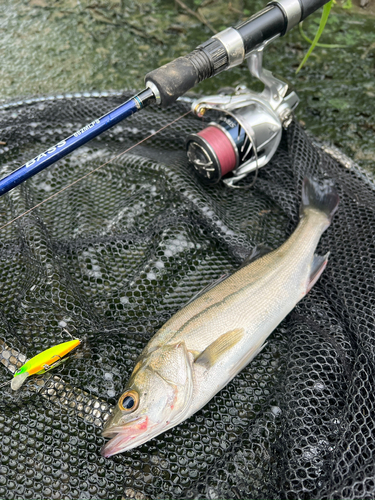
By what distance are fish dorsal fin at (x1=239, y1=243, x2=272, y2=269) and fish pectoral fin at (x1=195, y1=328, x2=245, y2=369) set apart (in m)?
0.48

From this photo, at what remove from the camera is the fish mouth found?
171 centimetres

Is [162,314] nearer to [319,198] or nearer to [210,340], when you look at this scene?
[210,340]

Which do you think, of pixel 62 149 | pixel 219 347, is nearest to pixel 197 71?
pixel 62 149

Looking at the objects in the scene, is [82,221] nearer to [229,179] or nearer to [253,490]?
[229,179]

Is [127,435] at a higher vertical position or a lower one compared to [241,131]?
lower

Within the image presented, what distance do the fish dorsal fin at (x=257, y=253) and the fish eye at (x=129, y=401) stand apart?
97 centimetres

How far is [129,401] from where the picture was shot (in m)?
1.80

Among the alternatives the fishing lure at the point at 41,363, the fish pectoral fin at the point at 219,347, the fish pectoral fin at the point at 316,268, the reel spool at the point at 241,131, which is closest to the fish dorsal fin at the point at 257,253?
the fish pectoral fin at the point at 316,268

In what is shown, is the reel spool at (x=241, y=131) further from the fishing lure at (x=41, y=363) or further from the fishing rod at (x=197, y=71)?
the fishing lure at (x=41, y=363)

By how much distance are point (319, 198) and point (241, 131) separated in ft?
2.23

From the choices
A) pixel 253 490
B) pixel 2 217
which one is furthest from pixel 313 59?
pixel 253 490

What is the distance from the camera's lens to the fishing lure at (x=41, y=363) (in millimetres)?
1982

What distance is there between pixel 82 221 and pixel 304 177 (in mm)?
1523

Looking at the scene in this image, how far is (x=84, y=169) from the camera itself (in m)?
3.01
